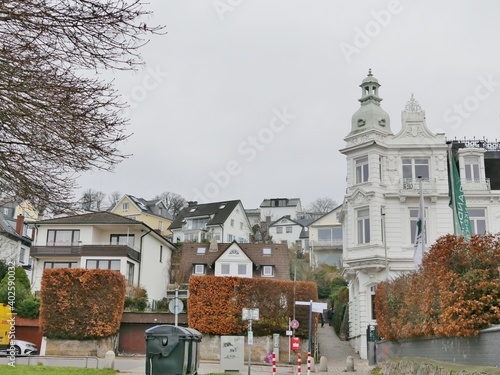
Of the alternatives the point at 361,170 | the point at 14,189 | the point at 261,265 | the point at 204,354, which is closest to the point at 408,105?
the point at 361,170

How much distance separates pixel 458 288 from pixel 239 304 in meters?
21.9

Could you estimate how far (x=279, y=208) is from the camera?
11406 centimetres

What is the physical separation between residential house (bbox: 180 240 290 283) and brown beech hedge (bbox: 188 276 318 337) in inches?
760

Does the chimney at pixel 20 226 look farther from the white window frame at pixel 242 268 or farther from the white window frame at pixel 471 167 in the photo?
the white window frame at pixel 471 167

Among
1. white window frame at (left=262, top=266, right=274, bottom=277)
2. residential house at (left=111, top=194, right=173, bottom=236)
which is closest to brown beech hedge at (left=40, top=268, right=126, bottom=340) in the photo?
white window frame at (left=262, top=266, right=274, bottom=277)

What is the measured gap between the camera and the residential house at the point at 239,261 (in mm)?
54094

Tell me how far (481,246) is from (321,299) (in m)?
49.3

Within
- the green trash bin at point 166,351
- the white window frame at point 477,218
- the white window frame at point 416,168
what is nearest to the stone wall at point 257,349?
the white window frame at point 416,168

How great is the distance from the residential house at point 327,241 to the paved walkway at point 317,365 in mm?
30366

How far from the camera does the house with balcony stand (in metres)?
45.4

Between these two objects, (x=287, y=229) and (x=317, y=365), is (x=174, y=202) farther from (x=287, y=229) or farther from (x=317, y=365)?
(x=317, y=365)

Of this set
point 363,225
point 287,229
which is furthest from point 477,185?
point 287,229

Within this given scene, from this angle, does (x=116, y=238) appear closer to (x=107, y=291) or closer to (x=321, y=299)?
(x=107, y=291)

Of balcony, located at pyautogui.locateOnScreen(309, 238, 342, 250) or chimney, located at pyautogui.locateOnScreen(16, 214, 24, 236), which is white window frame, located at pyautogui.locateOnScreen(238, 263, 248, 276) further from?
balcony, located at pyautogui.locateOnScreen(309, 238, 342, 250)
